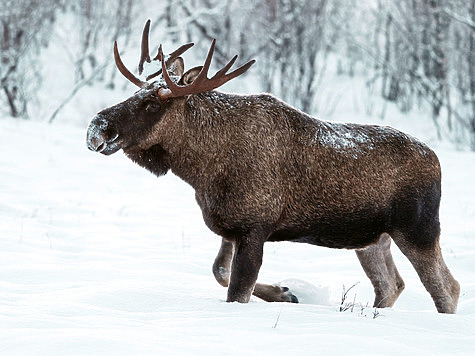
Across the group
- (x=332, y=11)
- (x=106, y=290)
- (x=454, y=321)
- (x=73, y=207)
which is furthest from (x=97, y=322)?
(x=332, y=11)

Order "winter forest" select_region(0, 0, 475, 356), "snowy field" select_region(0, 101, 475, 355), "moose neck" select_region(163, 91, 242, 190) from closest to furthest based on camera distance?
"snowy field" select_region(0, 101, 475, 355) → "winter forest" select_region(0, 0, 475, 356) → "moose neck" select_region(163, 91, 242, 190)

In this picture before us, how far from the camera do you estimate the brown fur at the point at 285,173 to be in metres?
4.27

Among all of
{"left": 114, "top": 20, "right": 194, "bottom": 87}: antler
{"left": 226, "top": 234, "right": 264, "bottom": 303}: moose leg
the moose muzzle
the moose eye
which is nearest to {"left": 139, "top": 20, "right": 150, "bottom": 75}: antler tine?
{"left": 114, "top": 20, "right": 194, "bottom": 87}: antler

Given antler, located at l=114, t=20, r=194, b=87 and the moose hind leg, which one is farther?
the moose hind leg

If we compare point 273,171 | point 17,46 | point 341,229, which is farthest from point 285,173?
point 17,46

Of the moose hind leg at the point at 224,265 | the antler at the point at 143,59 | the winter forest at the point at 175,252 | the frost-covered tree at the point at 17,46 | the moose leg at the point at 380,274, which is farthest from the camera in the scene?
the frost-covered tree at the point at 17,46

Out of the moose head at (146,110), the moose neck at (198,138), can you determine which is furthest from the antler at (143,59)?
the moose neck at (198,138)

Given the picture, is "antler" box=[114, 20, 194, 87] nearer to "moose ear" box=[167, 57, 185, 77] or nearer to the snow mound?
"moose ear" box=[167, 57, 185, 77]

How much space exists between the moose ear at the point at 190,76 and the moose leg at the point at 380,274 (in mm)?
1735

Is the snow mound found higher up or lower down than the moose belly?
lower down

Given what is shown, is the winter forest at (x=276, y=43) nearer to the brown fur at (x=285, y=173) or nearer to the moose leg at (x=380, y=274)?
the moose leg at (x=380, y=274)

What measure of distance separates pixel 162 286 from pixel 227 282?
1.45ft

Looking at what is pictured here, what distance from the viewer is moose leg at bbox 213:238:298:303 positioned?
4699 millimetres

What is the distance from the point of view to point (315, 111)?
23359 millimetres
